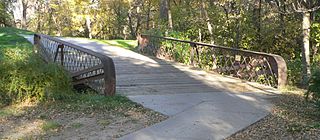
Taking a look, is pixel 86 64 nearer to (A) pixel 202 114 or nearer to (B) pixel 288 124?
(A) pixel 202 114

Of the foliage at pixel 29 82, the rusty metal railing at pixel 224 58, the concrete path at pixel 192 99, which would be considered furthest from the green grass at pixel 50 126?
the rusty metal railing at pixel 224 58

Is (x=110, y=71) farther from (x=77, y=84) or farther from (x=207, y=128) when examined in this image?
(x=207, y=128)

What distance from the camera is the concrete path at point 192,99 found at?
546cm

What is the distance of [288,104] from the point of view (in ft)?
22.9

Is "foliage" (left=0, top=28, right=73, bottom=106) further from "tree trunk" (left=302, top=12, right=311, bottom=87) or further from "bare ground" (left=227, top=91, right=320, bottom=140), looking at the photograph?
"tree trunk" (left=302, top=12, right=311, bottom=87)

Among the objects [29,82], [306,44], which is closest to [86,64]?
[29,82]

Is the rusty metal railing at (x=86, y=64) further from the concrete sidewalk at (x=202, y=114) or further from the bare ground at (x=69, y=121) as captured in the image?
the bare ground at (x=69, y=121)

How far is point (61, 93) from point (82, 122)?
156 centimetres

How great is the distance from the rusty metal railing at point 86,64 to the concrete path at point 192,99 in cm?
49

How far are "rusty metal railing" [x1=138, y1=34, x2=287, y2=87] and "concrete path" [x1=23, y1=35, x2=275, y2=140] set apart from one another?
1.44ft

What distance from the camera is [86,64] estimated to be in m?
9.35

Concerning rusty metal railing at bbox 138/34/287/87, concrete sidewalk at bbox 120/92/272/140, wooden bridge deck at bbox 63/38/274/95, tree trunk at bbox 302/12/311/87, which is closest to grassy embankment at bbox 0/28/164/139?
concrete sidewalk at bbox 120/92/272/140

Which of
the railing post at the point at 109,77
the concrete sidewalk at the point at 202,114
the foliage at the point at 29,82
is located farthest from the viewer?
the railing post at the point at 109,77

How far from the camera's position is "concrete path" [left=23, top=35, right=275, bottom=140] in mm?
5465
